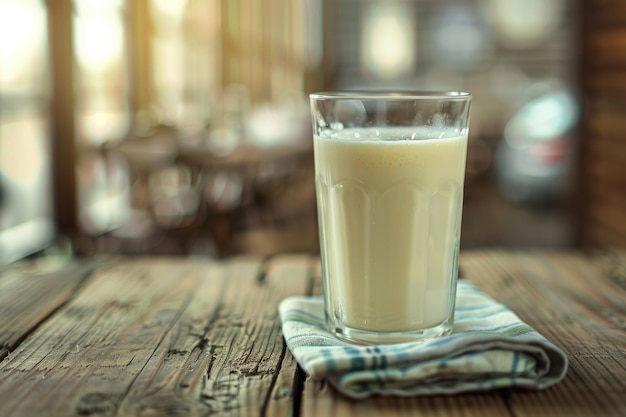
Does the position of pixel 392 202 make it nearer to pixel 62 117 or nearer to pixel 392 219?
pixel 392 219

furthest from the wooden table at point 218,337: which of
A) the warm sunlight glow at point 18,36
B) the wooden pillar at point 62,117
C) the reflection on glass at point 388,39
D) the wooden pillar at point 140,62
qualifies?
the reflection on glass at point 388,39

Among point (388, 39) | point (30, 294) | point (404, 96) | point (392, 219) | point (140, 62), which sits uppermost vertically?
point (388, 39)

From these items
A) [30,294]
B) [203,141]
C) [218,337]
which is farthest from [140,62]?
[218,337]

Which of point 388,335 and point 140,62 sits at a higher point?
point 140,62

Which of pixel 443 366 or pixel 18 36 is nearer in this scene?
pixel 443 366

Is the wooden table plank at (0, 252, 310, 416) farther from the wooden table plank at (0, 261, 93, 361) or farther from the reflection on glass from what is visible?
the reflection on glass

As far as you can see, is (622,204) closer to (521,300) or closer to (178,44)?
(521,300)

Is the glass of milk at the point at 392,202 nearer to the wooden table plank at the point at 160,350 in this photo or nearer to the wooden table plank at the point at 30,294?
the wooden table plank at the point at 160,350

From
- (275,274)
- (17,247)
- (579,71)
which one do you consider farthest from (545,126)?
(275,274)
